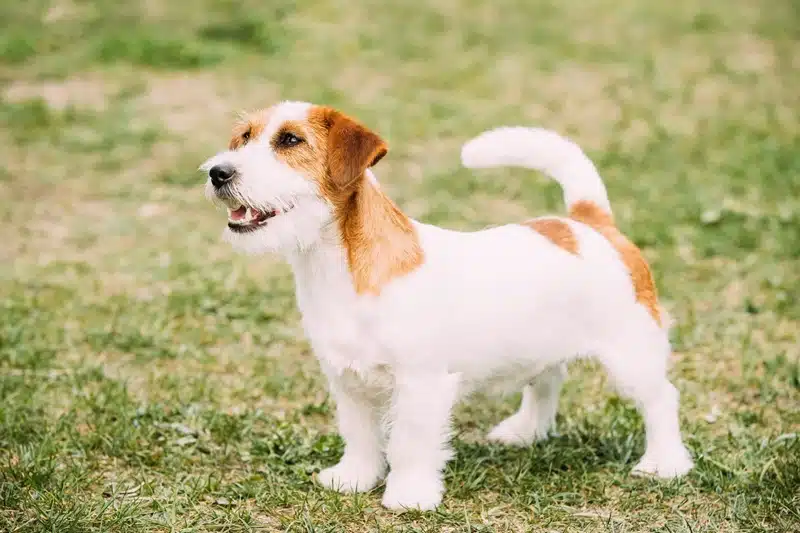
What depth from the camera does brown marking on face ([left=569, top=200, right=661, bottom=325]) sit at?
4055 millimetres

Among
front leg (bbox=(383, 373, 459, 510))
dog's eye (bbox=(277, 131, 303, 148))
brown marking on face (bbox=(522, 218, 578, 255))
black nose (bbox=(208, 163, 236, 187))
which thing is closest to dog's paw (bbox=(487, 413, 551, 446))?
front leg (bbox=(383, 373, 459, 510))

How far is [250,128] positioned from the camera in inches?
144

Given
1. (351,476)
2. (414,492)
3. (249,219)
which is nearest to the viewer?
(249,219)

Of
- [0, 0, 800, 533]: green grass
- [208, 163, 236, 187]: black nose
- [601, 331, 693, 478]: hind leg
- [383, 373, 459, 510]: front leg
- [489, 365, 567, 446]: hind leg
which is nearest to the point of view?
[208, 163, 236, 187]: black nose

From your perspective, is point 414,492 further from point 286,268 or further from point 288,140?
point 286,268

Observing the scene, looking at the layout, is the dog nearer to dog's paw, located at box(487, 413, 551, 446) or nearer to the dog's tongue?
the dog's tongue

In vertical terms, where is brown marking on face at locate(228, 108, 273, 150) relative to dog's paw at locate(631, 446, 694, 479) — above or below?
above

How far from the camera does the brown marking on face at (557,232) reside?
156 inches

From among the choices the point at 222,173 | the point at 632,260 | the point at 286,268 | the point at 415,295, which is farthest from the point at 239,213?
the point at 286,268

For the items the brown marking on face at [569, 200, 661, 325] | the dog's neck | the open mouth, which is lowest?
the brown marking on face at [569, 200, 661, 325]

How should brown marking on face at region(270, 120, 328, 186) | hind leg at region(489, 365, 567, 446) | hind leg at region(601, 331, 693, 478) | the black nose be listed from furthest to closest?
1. hind leg at region(489, 365, 567, 446)
2. hind leg at region(601, 331, 693, 478)
3. brown marking on face at region(270, 120, 328, 186)
4. the black nose

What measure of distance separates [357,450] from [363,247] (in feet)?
3.03

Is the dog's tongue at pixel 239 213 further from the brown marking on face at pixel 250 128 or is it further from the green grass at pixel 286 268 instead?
the green grass at pixel 286 268

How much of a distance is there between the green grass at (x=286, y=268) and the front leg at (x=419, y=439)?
91mm
